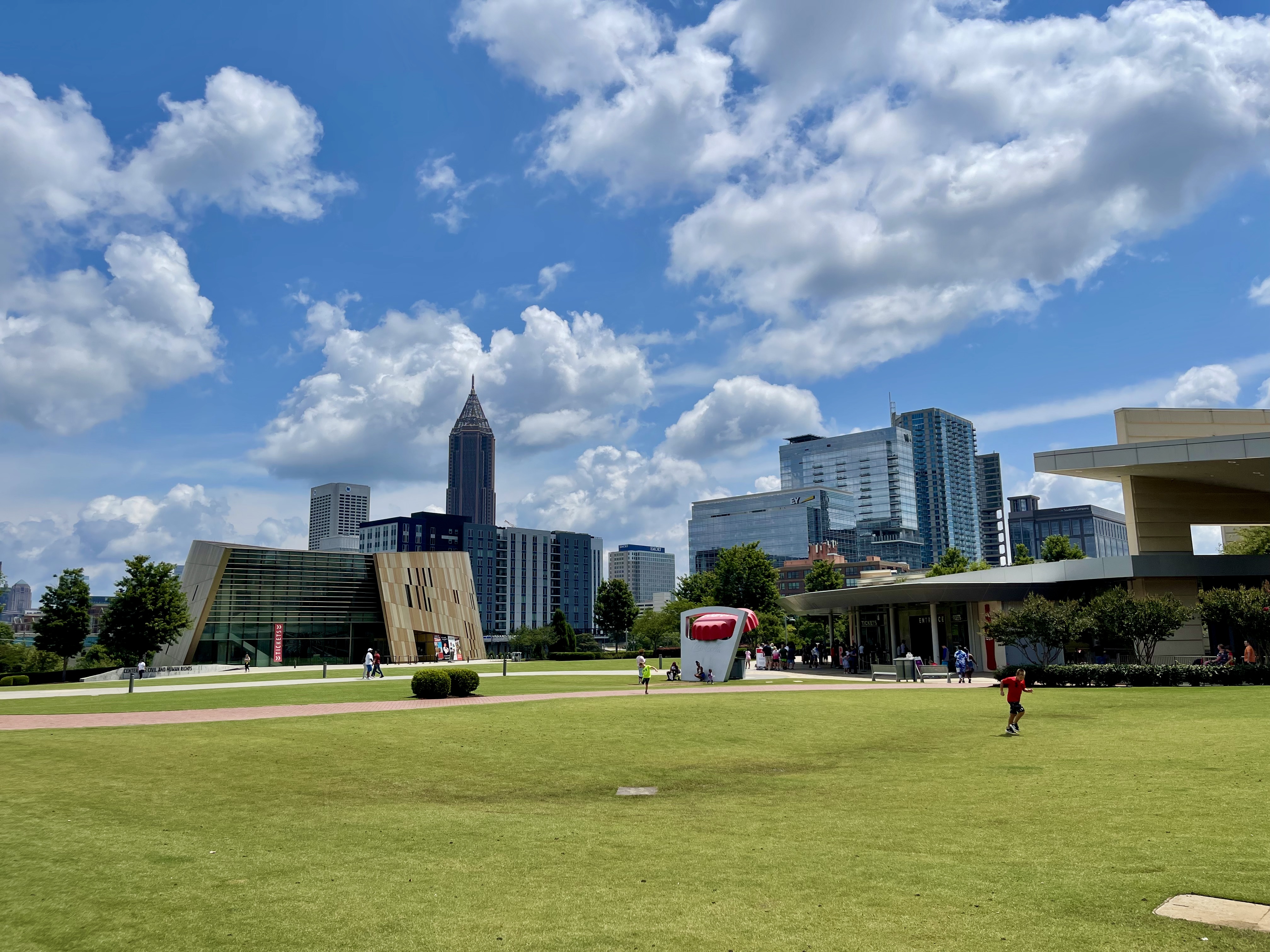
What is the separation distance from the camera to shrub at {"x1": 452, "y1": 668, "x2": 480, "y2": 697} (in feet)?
103

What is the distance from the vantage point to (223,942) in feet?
23.4

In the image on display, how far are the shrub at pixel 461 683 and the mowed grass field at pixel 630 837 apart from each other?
968 cm

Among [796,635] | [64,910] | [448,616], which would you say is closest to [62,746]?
[64,910]

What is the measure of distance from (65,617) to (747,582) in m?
56.5

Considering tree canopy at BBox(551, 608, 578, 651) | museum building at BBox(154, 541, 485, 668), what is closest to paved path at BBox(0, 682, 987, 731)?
museum building at BBox(154, 541, 485, 668)

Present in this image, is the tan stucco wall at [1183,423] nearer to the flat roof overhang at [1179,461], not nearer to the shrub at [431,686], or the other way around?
the flat roof overhang at [1179,461]

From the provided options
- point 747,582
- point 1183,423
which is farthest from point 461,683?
point 747,582

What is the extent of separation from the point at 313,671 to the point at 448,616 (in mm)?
28719

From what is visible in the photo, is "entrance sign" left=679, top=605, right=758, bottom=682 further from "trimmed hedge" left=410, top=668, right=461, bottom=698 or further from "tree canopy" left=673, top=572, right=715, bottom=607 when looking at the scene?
"tree canopy" left=673, top=572, right=715, bottom=607

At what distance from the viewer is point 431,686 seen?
3062cm

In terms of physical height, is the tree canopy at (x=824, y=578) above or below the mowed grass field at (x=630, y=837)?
above

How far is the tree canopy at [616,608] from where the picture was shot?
100250mm

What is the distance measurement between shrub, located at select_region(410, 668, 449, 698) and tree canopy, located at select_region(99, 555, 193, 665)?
37019mm

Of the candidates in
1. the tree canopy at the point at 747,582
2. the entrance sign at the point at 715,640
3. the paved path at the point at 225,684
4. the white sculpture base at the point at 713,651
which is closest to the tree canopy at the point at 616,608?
the tree canopy at the point at 747,582
